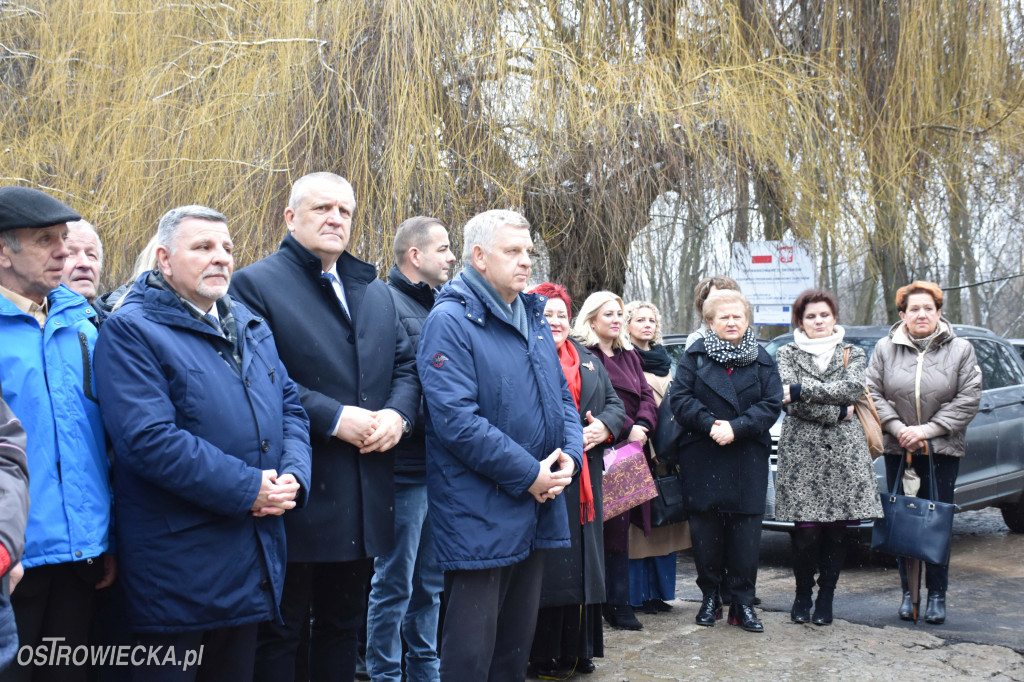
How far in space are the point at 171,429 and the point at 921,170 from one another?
7.09 m

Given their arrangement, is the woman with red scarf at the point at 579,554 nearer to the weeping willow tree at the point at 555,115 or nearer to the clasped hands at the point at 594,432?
the clasped hands at the point at 594,432

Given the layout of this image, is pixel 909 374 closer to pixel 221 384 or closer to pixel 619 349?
pixel 619 349

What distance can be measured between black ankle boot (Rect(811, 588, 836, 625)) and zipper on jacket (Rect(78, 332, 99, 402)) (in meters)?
4.21

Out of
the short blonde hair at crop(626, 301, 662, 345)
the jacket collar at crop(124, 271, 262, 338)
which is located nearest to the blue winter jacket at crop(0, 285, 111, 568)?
the jacket collar at crop(124, 271, 262, 338)

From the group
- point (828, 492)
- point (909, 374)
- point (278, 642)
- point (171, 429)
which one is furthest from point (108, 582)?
point (909, 374)

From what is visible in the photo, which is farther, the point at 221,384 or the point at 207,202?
the point at 207,202

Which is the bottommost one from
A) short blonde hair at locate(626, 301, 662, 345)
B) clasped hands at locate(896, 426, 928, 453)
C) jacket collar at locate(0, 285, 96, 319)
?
clasped hands at locate(896, 426, 928, 453)

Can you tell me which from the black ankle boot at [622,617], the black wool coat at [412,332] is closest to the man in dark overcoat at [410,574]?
the black wool coat at [412,332]

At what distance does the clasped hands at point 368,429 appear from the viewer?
3.38 m

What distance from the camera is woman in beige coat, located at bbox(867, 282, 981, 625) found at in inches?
219

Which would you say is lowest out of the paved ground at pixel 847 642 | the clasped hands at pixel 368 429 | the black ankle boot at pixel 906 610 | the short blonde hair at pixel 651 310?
the paved ground at pixel 847 642

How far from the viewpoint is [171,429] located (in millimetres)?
2762

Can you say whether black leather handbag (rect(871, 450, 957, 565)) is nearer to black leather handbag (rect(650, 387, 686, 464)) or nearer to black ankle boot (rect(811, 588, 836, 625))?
black ankle boot (rect(811, 588, 836, 625))

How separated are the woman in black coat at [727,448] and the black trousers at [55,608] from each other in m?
3.41
